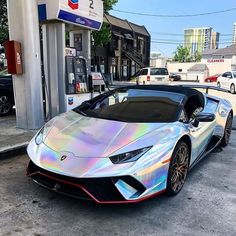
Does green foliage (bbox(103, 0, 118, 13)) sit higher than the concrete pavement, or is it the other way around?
green foliage (bbox(103, 0, 118, 13))

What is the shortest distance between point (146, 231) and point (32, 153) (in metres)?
Answer: 1.49

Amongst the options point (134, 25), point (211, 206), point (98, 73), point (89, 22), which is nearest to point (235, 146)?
point (211, 206)

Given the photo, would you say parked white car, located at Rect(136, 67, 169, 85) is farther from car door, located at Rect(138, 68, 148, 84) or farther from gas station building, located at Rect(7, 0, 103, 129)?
gas station building, located at Rect(7, 0, 103, 129)

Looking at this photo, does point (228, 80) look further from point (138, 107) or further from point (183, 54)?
point (183, 54)

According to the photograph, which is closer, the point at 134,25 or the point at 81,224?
the point at 81,224

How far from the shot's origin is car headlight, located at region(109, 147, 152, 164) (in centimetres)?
295

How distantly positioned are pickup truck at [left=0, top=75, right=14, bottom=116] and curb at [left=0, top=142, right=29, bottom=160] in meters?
3.35

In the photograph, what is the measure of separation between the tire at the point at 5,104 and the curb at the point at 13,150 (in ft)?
10.9

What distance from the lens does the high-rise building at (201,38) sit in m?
66.5

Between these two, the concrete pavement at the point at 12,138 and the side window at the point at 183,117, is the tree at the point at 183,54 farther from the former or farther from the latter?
the side window at the point at 183,117

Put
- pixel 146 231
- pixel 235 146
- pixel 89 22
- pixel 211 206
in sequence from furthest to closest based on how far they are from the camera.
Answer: pixel 89 22, pixel 235 146, pixel 211 206, pixel 146 231

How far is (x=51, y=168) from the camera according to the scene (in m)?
3.00

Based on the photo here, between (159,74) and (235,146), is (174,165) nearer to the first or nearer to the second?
(235,146)

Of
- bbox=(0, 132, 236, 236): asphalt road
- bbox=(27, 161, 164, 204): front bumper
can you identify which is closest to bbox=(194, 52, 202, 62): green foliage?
bbox=(0, 132, 236, 236): asphalt road
